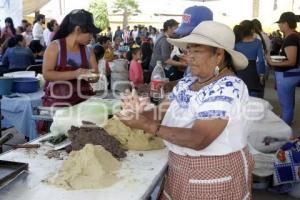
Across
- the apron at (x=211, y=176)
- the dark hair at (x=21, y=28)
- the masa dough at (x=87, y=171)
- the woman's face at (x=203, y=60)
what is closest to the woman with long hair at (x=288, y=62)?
the apron at (x=211, y=176)

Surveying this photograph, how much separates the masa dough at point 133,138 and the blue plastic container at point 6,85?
A: 2.00m

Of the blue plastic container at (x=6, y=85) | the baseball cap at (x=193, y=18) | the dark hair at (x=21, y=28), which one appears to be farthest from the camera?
the dark hair at (x=21, y=28)

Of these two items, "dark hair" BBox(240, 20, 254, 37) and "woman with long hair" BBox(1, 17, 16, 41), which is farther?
"woman with long hair" BBox(1, 17, 16, 41)

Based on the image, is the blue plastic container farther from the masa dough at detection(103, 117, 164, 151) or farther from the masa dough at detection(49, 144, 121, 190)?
the masa dough at detection(49, 144, 121, 190)

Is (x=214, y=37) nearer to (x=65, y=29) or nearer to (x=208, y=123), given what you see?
(x=208, y=123)

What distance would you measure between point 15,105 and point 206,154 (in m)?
2.61

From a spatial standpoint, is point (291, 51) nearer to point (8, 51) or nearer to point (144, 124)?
point (144, 124)

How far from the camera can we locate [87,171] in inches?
61.6

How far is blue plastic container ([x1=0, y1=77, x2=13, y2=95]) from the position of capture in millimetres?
3668

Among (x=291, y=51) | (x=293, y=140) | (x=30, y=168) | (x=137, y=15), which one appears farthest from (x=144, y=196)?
(x=137, y=15)

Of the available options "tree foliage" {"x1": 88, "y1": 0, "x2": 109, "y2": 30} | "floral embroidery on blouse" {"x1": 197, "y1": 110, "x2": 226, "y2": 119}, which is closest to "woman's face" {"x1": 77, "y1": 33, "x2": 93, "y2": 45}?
"floral embroidery on blouse" {"x1": 197, "y1": 110, "x2": 226, "y2": 119}

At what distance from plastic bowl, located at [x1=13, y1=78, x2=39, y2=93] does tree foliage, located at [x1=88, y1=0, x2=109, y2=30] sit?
63.0 feet

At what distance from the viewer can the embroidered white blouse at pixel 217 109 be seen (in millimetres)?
1485

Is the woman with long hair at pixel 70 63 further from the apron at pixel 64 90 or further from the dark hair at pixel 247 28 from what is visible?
the dark hair at pixel 247 28
